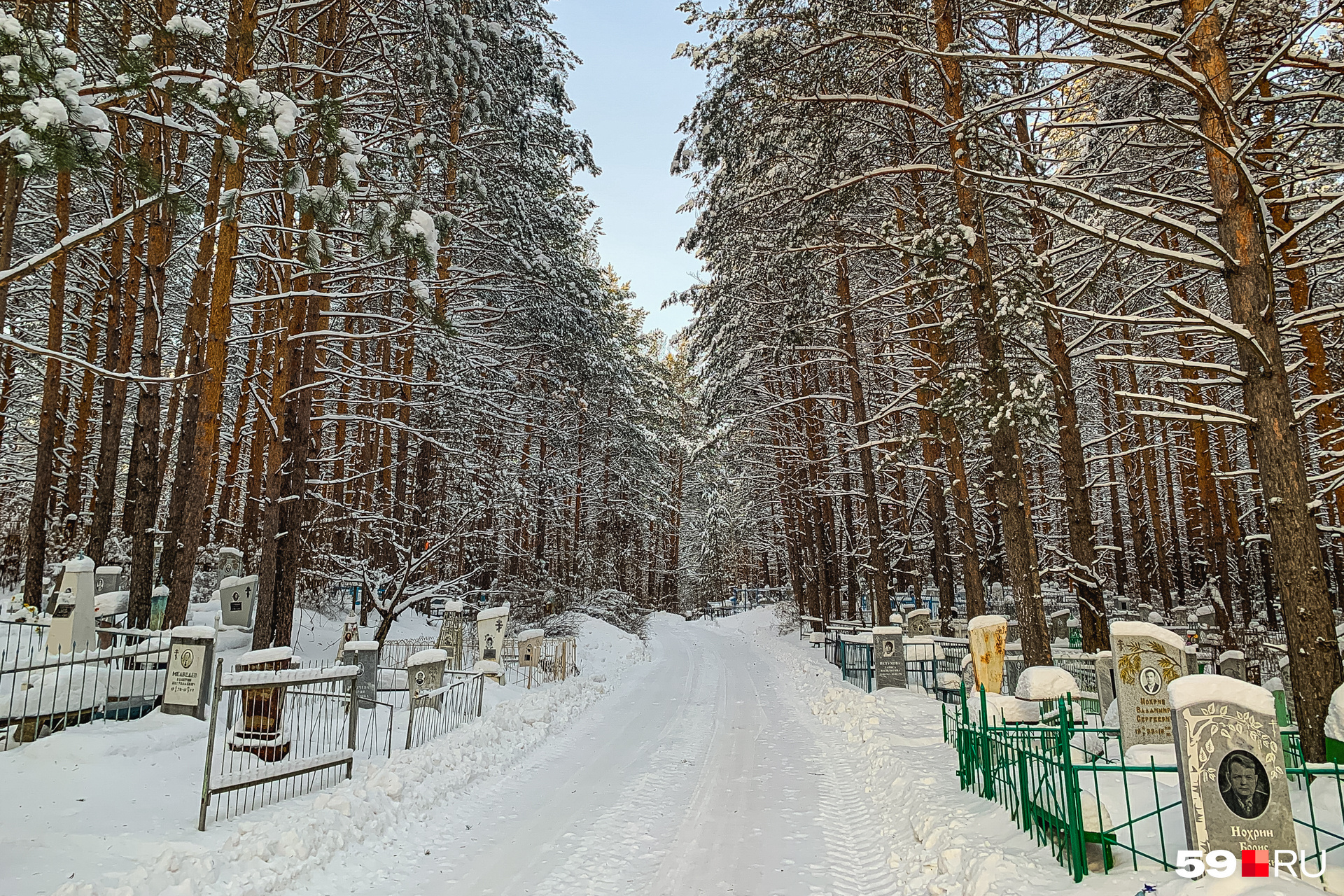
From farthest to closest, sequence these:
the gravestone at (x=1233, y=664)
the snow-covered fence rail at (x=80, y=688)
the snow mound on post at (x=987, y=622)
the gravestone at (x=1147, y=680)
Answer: the gravestone at (x=1233, y=664), the snow mound on post at (x=987, y=622), the gravestone at (x=1147, y=680), the snow-covered fence rail at (x=80, y=688)

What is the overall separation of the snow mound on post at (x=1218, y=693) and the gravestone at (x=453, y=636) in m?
14.3

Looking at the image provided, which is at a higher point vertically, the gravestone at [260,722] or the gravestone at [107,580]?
the gravestone at [107,580]

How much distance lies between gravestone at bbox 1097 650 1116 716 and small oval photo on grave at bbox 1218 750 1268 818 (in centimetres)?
559

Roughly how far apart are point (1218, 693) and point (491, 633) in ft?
49.0

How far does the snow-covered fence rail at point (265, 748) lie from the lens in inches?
262

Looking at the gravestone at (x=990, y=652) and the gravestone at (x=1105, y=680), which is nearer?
the gravestone at (x=1105, y=680)

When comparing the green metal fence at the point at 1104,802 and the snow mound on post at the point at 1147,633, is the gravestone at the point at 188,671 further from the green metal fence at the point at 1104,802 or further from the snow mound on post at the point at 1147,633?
the snow mound on post at the point at 1147,633

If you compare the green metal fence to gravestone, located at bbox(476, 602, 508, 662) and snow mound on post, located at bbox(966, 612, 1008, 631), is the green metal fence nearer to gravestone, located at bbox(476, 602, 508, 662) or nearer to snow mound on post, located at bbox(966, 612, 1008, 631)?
snow mound on post, located at bbox(966, 612, 1008, 631)

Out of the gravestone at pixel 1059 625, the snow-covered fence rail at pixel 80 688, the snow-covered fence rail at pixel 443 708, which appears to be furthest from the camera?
the gravestone at pixel 1059 625

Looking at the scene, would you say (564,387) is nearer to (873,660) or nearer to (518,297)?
(518,297)

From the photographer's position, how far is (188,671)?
8.55 meters

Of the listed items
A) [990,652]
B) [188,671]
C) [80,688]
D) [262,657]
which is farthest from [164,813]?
[990,652]

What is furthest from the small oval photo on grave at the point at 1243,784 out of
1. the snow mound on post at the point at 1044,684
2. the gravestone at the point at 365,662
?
the gravestone at the point at 365,662

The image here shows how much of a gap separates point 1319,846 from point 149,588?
15327mm
